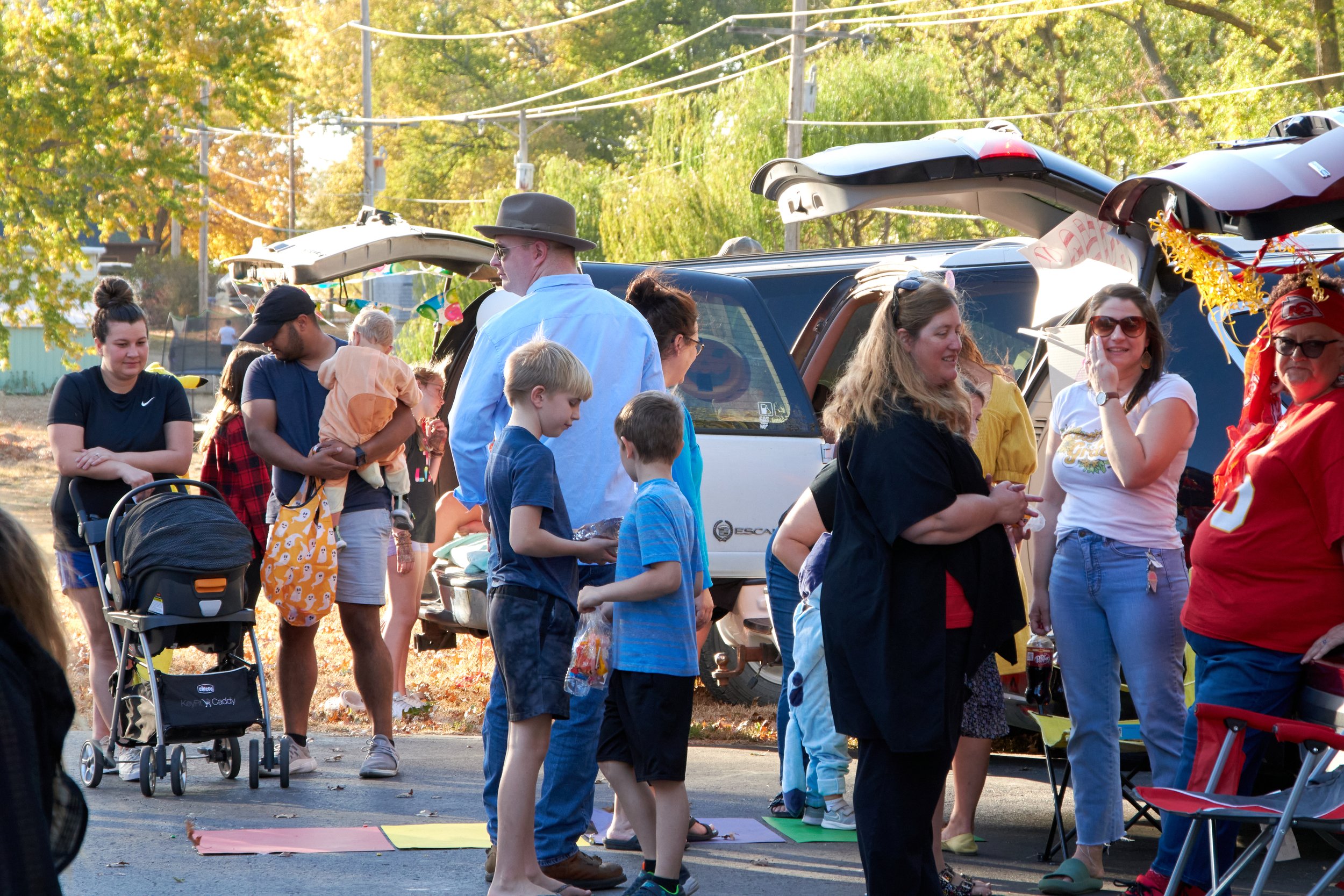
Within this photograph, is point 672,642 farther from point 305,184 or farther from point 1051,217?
point 305,184

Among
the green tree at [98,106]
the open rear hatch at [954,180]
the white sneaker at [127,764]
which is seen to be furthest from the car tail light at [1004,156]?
the green tree at [98,106]

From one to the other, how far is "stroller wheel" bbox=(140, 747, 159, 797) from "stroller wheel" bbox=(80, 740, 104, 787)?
175 millimetres

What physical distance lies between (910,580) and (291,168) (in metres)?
50.9

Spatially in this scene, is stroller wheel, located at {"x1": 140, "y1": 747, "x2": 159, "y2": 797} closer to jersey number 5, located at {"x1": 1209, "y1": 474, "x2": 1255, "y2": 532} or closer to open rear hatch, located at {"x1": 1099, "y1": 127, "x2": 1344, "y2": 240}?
jersey number 5, located at {"x1": 1209, "y1": 474, "x2": 1255, "y2": 532}

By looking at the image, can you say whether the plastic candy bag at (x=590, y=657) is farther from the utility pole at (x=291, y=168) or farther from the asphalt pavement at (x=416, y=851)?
the utility pole at (x=291, y=168)

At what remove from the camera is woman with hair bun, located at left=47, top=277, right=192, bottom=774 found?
20.4 feet

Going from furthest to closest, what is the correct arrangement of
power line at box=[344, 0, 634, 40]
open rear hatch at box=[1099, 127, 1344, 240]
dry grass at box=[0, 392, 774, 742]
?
power line at box=[344, 0, 634, 40] < dry grass at box=[0, 392, 774, 742] < open rear hatch at box=[1099, 127, 1344, 240]

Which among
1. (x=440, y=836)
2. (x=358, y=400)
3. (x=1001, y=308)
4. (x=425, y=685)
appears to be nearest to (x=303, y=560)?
(x=358, y=400)

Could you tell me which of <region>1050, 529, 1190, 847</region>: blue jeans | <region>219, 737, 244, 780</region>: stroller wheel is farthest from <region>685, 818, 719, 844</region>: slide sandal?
<region>219, 737, 244, 780</region>: stroller wheel

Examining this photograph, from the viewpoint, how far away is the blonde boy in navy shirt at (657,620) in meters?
4.41

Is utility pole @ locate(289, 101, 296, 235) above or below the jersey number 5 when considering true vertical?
above

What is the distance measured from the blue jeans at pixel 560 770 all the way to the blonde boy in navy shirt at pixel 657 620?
180mm

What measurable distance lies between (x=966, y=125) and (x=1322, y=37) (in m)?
9.67

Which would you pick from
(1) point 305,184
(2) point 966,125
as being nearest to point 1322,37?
(2) point 966,125
